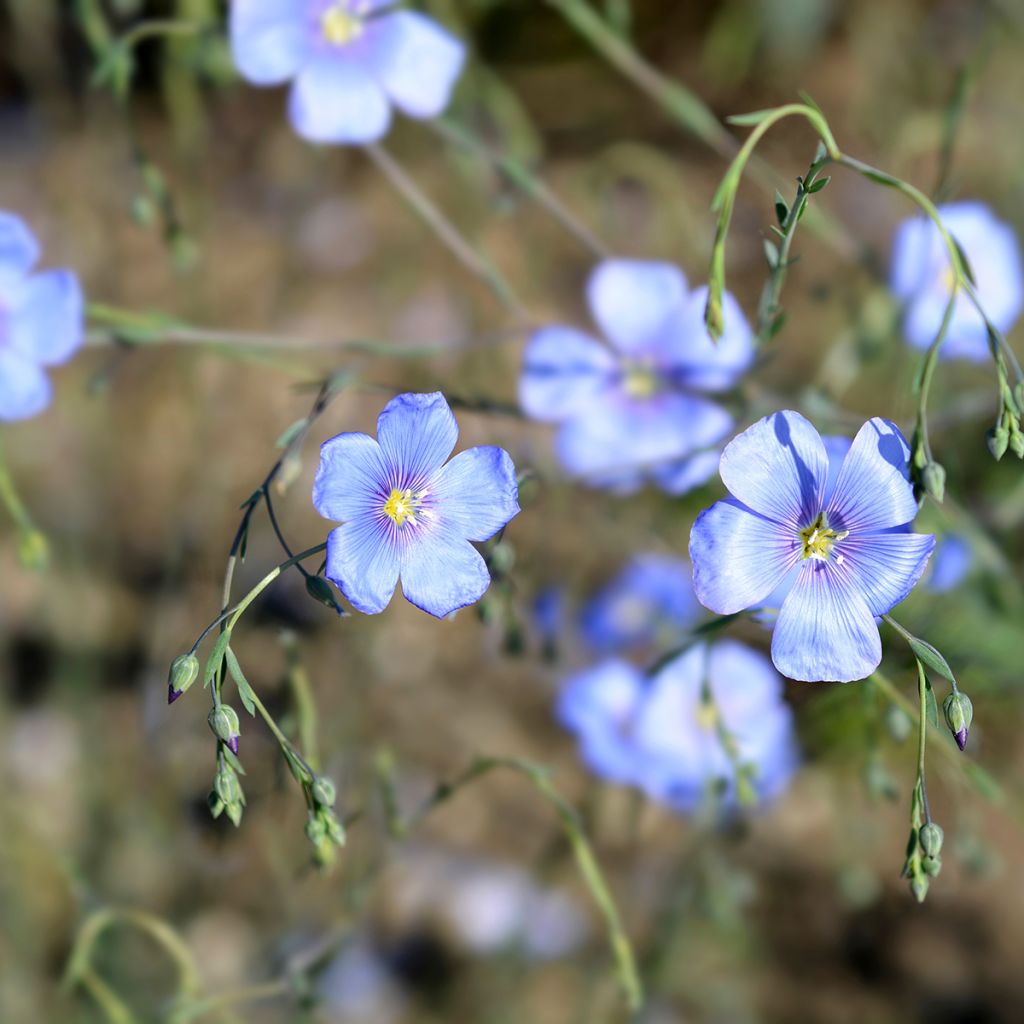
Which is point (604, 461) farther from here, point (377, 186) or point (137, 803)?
point (377, 186)

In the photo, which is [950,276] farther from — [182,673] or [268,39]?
[182,673]

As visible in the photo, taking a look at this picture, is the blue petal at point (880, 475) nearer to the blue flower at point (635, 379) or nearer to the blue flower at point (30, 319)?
the blue flower at point (635, 379)

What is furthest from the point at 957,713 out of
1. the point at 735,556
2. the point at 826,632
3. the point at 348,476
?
the point at 348,476

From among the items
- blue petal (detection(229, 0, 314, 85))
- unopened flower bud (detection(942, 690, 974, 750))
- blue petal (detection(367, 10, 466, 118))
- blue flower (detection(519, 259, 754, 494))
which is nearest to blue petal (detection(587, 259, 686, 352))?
blue flower (detection(519, 259, 754, 494))

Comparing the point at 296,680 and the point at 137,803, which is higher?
the point at 296,680

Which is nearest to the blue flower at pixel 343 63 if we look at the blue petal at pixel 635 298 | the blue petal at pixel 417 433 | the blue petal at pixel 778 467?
the blue petal at pixel 635 298

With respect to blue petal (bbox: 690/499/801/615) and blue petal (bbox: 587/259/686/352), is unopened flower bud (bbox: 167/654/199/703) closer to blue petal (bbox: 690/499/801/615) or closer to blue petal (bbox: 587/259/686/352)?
blue petal (bbox: 690/499/801/615)

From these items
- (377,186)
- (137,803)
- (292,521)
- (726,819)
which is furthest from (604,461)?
(377,186)
